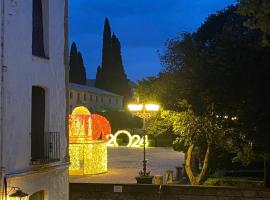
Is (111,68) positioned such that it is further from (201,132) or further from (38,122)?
(38,122)

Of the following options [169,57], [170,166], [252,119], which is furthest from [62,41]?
[170,166]

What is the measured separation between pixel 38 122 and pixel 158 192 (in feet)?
23.4

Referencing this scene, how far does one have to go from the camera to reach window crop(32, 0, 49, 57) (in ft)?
50.7

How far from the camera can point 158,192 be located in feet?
69.9

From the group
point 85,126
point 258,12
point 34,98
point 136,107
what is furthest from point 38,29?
point 85,126

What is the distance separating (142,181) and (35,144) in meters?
9.45

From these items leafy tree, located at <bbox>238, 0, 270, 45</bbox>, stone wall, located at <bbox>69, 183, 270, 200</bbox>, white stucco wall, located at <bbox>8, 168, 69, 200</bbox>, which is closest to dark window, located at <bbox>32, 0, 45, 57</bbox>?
white stucco wall, located at <bbox>8, 168, 69, 200</bbox>

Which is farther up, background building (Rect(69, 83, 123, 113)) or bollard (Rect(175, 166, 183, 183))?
background building (Rect(69, 83, 123, 113))

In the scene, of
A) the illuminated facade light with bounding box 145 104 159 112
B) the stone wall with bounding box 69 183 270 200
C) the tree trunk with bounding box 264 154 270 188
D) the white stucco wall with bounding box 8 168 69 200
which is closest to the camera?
the white stucco wall with bounding box 8 168 69 200

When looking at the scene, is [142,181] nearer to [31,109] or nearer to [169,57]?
[169,57]

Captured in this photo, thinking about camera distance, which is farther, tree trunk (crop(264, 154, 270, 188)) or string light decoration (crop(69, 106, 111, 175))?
string light decoration (crop(69, 106, 111, 175))

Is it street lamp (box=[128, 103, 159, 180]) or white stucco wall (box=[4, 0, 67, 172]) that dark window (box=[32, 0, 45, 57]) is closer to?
white stucco wall (box=[4, 0, 67, 172])

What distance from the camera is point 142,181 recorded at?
2400cm

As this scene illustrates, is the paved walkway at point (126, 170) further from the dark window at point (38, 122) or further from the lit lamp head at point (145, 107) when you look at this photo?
the dark window at point (38, 122)
